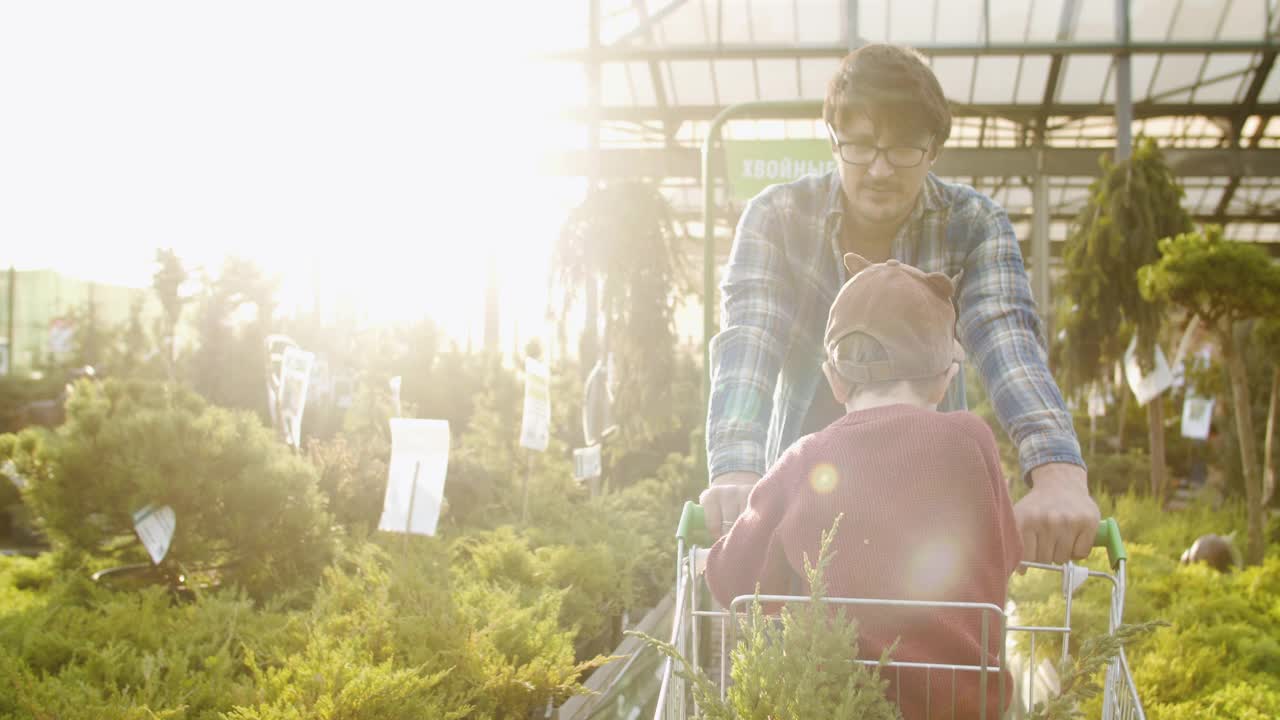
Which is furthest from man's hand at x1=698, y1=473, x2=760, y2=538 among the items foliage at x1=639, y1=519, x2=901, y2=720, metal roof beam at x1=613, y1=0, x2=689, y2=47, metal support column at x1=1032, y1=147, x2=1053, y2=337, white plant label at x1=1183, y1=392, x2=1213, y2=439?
metal support column at x1=1032, y1=147, x2=1053, y2=337

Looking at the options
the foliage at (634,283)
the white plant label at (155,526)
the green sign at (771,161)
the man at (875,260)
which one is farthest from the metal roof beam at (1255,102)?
the man at (875,260)

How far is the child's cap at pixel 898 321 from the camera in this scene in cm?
170

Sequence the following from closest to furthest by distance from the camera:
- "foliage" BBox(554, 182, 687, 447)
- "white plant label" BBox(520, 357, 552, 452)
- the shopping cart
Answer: the shopping cart < "white plant label" BBox(520, 357, 552, 452) < "foliage" BBox(554, 182, 687, 447)

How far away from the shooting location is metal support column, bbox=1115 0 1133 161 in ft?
54.0

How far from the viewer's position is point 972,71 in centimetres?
1789

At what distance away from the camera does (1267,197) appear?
76.8 feet

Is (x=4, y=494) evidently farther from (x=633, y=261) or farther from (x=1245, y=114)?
(x=1245, y=114)

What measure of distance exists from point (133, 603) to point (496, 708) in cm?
163

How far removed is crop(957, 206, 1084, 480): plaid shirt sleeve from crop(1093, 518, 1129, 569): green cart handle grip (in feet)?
0.35

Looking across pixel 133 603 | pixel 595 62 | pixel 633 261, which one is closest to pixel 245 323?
pixel 633 261

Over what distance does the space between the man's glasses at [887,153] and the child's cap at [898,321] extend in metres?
0.41

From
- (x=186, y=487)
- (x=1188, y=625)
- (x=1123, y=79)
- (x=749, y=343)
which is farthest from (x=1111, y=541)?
(x=1123, y=79)

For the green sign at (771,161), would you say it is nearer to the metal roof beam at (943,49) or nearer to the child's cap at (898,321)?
the child's cap at (898,321)

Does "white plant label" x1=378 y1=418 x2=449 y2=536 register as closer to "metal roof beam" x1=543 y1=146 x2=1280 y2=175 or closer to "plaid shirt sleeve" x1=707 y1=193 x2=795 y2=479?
"plaid shirt sleeve" x1=707 y1=193 x2=795 y2=479
